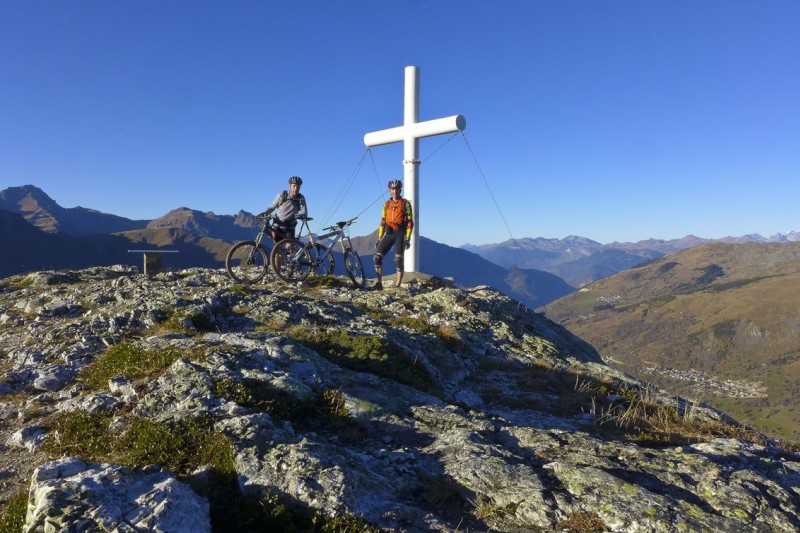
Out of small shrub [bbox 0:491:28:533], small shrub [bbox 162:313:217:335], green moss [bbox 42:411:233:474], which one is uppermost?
small shrub [bbox 162:313:217:335]

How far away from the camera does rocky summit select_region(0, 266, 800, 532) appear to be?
179 inches

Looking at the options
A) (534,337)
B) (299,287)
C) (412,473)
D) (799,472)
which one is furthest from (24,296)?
(799,472)

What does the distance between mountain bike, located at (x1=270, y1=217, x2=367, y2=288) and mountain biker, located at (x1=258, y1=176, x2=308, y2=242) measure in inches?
13.1

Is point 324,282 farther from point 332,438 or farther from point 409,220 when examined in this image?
point 332,438

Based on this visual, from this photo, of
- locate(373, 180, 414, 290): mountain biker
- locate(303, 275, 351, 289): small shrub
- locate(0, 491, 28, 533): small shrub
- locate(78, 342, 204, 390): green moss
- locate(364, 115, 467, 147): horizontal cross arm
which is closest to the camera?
locate(0, 491, 28, 533): small shrub

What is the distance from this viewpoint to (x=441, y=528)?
4.53 m

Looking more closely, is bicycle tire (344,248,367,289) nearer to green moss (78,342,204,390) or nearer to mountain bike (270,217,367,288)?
mountain bike (270,217,367,288)

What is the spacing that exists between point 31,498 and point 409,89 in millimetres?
19998

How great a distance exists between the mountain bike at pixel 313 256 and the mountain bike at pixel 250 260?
54 centimetres

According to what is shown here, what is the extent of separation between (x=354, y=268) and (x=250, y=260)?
4089 millimetres

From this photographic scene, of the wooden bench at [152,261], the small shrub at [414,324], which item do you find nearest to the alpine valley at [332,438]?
the small shrub at [414,324]

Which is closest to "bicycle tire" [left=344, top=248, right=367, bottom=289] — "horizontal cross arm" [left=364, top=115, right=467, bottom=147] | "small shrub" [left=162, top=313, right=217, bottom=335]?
"horizontal cross arm" [left=364, top=115, right=467, bottom=147]

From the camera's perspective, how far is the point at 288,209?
620 inches

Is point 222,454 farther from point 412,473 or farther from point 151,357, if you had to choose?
point 151,357
